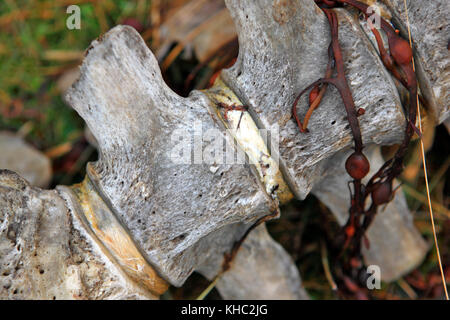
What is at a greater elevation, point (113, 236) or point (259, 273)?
point (113, 236)

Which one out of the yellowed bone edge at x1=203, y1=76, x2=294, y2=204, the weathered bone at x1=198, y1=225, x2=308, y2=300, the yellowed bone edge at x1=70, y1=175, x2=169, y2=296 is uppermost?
the yellowed bone edge at x1=203, y1=76, x2=294, y2=204

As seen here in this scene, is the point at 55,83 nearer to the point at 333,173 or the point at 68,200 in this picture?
the point at 68,200

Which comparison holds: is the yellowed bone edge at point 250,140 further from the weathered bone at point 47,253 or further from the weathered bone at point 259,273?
the weathered bone at point 47,253

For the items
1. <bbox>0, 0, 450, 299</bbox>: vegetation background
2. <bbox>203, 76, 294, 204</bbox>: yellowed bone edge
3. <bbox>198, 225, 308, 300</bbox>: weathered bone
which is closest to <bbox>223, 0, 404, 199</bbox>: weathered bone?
<bbox>203, 76, 294, 204</bbox>: yellowed bone edge

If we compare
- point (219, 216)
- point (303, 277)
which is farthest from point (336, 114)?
point (303, 277)

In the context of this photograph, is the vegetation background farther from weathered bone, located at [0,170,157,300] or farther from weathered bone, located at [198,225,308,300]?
weathered bone, located at [0,170,157,300]

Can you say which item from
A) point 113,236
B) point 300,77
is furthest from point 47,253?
point 300,77

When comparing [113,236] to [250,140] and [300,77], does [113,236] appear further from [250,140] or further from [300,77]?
[300,77]

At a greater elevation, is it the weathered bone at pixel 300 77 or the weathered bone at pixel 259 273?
the weathered bone at pixel 300 77

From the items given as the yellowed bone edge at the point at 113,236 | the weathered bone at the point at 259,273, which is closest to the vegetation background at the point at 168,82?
the weathered bone at the point at 259,273

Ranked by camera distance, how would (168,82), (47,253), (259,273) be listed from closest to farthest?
(47,253), (259,273), (168,82)
